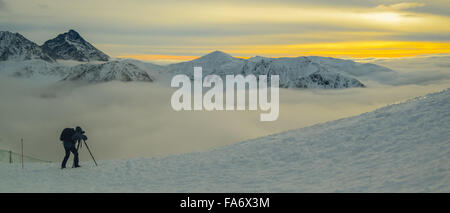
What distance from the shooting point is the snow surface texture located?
47.2 feet

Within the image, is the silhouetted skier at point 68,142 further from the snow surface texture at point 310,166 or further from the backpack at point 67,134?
the snow surface texture at point 310,166

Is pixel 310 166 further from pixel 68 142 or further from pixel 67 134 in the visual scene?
pixel 67 134

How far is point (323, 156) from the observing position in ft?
61.0

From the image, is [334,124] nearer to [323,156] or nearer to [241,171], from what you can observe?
[323,156]

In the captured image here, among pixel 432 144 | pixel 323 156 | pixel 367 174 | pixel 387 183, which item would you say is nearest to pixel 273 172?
pixel 323 156

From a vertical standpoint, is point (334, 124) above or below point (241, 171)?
above

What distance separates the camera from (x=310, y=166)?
17.5 m

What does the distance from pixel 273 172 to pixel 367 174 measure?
4.03 meters

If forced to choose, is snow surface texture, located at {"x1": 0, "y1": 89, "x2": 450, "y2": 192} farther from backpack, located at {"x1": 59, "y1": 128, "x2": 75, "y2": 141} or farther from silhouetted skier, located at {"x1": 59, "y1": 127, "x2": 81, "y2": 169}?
backpack, located at {"x1": 59, "y1": 128, "x2": 75, "y2": 141}

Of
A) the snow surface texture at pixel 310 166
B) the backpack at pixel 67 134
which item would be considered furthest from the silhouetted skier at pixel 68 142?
the snow surface texture at pixel 310 166

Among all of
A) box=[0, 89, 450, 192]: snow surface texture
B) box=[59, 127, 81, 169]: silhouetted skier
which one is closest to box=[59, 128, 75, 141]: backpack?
box=[59, 127, 81, 169]: silhouetted skier

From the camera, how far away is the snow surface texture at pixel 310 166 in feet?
47.2
